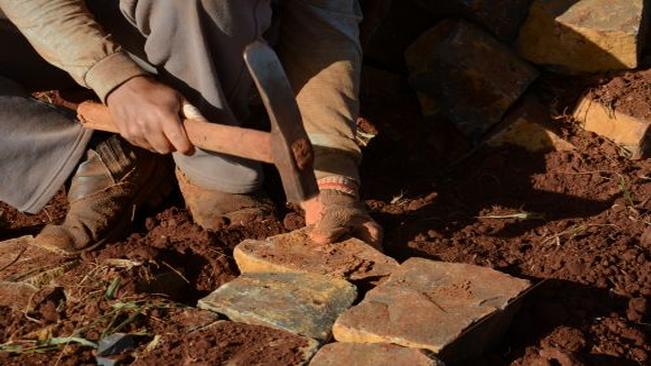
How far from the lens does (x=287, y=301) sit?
8.91 ft

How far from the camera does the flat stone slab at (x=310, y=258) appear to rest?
2.85m

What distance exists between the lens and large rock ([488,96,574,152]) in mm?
3828

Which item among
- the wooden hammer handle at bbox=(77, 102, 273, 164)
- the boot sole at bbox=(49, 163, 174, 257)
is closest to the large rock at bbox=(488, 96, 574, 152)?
the boot sole at bbox=(49, 163, 174, 257)

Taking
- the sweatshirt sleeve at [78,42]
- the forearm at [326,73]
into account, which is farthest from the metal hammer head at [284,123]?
the sweatshirt sleeve at [78,42]

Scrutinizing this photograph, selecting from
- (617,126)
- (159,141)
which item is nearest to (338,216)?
(159,141)

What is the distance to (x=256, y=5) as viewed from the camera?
3.19 meters

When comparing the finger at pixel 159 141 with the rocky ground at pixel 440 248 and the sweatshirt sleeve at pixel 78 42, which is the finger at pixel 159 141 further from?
the rocky ground at pixel 440 248

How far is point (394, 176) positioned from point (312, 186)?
3.59ft

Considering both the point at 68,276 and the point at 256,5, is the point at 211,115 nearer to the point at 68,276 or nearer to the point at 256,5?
the point at 256,5

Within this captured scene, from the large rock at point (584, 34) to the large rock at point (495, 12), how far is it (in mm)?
44

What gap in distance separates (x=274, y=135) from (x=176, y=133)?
378 mm

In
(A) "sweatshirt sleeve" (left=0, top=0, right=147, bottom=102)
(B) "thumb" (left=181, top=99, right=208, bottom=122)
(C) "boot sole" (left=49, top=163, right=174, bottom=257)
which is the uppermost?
(A) "sweatshirt sleeve" (left=0, top=0, right=147, bottom=102)

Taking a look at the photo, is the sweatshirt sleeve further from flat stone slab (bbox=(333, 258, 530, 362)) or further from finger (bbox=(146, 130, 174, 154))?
flat stone slab (bbox=(333, 258, 530, 362))

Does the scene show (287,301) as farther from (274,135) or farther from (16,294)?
(16,294)
